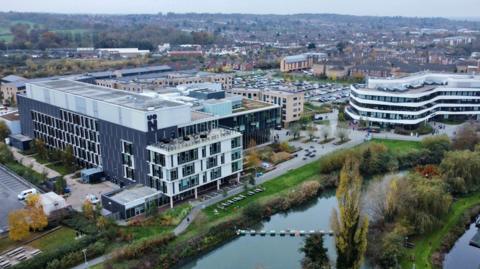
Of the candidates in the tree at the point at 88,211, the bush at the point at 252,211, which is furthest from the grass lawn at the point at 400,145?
the tree at the point at 88,211

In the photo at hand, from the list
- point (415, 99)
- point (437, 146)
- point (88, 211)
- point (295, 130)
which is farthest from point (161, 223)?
point (415, 99)

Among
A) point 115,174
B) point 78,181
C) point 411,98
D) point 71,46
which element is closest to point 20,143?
point 78,181

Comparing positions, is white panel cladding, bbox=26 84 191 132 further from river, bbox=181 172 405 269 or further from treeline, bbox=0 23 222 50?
treeline, bbox=0 23 222 50

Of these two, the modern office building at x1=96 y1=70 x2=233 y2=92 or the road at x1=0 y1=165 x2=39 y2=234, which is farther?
the modern office building at x1=96 y1=70 x2=233 y2=92

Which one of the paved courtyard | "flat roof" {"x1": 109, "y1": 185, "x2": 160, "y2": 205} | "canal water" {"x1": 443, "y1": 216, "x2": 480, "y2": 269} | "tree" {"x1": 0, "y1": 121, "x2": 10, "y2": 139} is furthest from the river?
"tree" {"x1": 0, "y1": 121, "x2": 10, "y2": 139}

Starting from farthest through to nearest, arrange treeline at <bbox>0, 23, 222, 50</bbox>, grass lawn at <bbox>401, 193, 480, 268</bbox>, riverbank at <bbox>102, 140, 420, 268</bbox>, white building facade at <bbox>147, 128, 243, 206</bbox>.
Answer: treeline at <bbox>0, 23, 222, 50</bbox> → white building facade at <bbox>147, 128, 243, 206</bbox> → riverbank at <bbox>102, 140, 420, 268</bbox> → grass lawn at <bbox>401, 193, 480, 268</bbox>

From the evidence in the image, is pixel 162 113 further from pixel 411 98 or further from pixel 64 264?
pixel 411 98

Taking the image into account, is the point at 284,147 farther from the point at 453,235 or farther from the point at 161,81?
the point at 161,81
